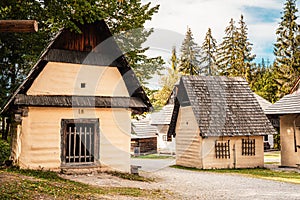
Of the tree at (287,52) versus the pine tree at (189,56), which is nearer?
the tree at (287,52)

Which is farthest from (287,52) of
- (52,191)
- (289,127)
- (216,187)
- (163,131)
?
(52,191)

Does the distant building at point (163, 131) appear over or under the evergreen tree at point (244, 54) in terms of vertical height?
under

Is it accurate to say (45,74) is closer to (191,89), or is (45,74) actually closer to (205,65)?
(191,89)

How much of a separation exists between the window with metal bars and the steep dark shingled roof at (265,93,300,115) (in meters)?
12.3

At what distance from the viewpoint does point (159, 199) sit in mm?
8859

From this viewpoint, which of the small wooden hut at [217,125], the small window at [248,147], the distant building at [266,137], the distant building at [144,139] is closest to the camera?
the small wooden hut at [217,125]

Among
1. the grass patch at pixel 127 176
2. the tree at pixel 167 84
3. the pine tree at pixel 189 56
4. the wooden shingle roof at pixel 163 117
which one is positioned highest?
the pine tree at pixel 189 56

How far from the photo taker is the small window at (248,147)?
778 inches

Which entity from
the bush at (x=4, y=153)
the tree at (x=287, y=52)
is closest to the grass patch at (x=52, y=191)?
the bush at (x=4, y=153)

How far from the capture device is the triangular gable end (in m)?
12.7

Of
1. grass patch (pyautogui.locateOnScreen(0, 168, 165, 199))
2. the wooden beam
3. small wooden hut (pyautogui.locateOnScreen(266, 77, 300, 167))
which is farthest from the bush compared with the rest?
small wooden hut (pyautogui.locateOnScreen(266, 77, 300, 167))

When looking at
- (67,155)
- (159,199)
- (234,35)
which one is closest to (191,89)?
(67,155)

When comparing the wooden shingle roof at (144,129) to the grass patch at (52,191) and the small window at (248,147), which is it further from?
the grass patch at (52,191)

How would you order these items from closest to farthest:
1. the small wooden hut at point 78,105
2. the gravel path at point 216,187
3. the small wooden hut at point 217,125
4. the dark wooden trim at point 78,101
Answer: the gravel path at point 216,187 < the dark wooden trim at point 78,101 < the small wooden hut at point 78,105 < the small wooden hut at point 217,125
